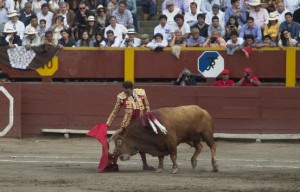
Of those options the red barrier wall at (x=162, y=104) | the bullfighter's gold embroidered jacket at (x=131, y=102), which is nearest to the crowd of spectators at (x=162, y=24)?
the red barrier wall at (x=162, y=104)

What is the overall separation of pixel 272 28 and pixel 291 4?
849mm

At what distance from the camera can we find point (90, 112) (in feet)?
65.0

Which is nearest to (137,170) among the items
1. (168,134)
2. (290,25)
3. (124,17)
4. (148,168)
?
(148,168)

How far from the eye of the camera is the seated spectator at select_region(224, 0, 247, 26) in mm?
19703

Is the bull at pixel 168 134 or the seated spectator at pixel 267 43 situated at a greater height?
the seated spectator at pixel 267 43

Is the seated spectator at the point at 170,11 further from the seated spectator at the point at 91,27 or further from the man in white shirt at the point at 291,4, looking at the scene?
the man in white shirt at the point at 291,4

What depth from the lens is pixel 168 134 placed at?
14.4 metres

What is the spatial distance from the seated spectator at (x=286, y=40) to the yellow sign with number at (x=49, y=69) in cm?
437

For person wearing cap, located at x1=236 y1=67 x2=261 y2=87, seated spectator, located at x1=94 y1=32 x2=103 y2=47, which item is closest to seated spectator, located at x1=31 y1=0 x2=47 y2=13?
seated spectator, located at x1=94 y1=32 x2=103 y2=47

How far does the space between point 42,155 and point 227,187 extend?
543cm

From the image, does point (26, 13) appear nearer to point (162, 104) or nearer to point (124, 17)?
point (124, 17)

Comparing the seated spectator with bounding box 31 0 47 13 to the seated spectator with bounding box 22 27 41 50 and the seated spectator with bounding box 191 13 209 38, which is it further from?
the seated spectator with bounding box 191 13 209 38

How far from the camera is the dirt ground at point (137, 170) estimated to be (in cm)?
1280

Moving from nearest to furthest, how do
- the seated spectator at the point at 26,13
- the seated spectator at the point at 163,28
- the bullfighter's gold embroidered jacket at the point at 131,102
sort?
1. the bullfighter's gold embroidered jacket at the point at 131,102
2. the seated spectator at the point at 163,28
3. the seated spectator at the point at 26,13
